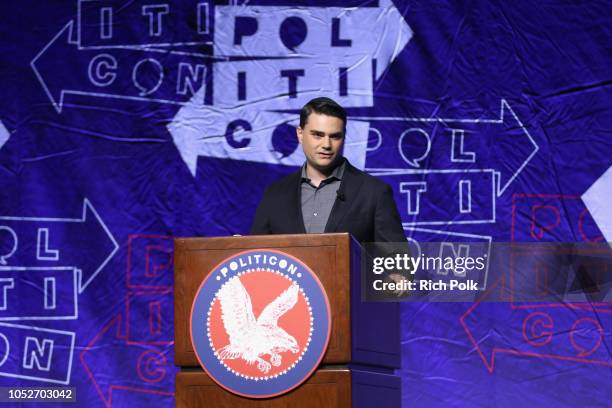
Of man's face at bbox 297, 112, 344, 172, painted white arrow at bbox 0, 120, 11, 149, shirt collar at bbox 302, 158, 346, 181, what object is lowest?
shirt collar at bbox 302, 158, 346, 181

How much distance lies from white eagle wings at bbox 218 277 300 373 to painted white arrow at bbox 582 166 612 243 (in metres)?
1.93

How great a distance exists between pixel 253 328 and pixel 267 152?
183cm

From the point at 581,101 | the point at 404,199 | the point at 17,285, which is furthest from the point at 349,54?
the point at 17,285

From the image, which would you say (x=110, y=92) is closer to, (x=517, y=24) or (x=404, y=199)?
(x=404, y=199)

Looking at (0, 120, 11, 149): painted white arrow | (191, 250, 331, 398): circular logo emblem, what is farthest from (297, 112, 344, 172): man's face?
(0, 120, 11, 149): painted white arrow

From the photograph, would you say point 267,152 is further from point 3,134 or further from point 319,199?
point 319,199

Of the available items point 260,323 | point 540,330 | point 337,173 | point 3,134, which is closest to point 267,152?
point 3,134

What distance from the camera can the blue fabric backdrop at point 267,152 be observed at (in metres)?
3.71

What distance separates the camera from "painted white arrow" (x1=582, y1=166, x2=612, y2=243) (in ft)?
Answer: 12.1

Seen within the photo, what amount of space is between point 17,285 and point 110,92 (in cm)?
83

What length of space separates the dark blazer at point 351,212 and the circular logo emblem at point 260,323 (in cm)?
37

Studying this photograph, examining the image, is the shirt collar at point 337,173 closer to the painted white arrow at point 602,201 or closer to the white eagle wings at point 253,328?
the white eagle wings at point 253,328

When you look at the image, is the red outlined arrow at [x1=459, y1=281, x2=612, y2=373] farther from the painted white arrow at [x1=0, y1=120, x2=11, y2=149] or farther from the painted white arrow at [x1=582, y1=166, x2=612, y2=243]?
the painted white arrow at [x1=0, y1=120, x2=11, y2=149]

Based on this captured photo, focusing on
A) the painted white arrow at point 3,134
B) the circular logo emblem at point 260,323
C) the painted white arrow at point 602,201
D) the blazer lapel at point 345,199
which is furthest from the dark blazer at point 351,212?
the painted white arrow at point 3,134
